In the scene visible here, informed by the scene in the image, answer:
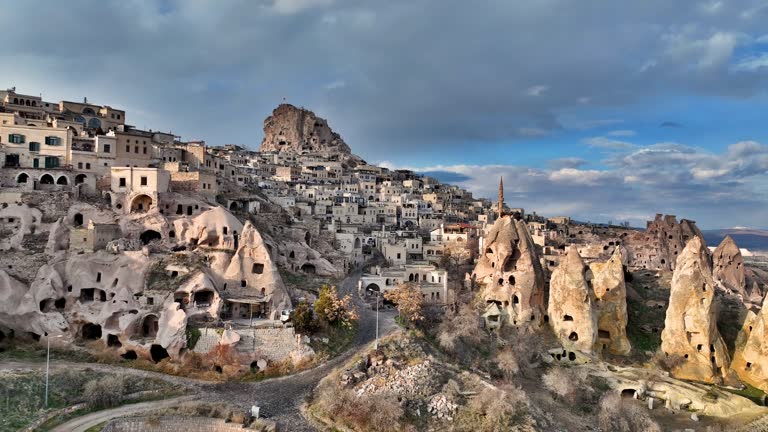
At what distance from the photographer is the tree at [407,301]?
47.7 meters

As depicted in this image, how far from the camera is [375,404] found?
33844 mm

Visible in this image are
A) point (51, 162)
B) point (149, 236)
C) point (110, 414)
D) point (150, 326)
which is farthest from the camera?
point (51, 162)

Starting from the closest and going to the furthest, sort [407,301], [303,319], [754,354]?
1. [303,319]
2. [754,354]
3. [407,301]

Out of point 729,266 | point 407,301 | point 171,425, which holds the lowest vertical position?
point 171,425

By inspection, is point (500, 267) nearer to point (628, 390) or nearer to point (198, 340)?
point (628, 390)

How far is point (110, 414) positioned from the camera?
33469 mm

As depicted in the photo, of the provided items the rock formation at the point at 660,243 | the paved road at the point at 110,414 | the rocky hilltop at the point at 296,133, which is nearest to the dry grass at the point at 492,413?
the paved road at the point at 110,414

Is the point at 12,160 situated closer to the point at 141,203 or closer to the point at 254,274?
the point at 141,203

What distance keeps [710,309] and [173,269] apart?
42.9 metres

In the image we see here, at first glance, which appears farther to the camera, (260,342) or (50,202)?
(50,202)

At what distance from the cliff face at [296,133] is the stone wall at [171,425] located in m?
110

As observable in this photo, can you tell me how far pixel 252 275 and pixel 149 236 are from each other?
467 inches

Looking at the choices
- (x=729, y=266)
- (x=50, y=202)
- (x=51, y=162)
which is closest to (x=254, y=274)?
(x=50, y=202)

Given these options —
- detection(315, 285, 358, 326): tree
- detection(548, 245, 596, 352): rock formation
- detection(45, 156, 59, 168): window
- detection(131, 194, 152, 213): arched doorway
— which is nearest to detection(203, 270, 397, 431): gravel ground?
detection(315, 285, 358, 326): tree
